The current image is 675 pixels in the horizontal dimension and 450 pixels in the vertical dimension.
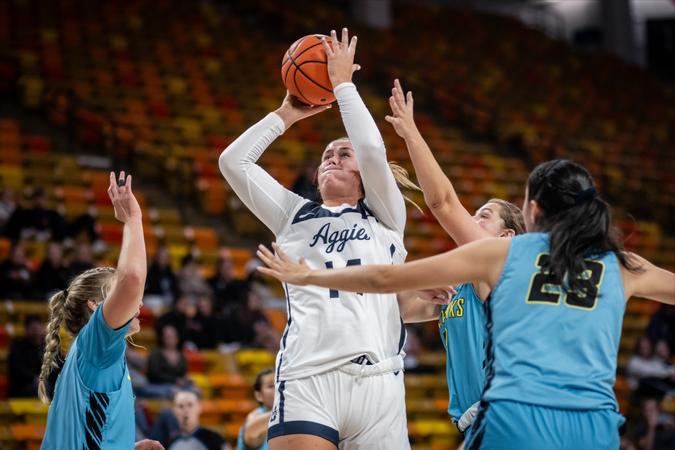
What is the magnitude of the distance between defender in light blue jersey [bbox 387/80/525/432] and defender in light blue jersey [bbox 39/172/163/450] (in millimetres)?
1148

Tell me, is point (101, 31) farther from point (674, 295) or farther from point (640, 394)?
point (674, 295)

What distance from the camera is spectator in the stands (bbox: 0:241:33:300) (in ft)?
30.9

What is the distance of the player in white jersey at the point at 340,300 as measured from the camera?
3744 mm

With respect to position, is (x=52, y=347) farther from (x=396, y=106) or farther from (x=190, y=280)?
(x=190, y=280)

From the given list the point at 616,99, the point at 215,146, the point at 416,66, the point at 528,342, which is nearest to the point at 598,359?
the point at 528,342

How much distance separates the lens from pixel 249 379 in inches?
378

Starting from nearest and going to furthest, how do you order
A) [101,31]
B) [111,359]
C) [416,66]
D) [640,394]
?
1. [111,359]
2. [640,394]
3. [101,31]
4. [416,66]

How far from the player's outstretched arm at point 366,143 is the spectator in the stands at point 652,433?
606 centimetres

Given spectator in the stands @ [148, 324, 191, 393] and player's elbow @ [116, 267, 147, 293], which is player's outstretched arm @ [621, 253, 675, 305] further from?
spectator in the stands @ [148, 324, 191, 393]

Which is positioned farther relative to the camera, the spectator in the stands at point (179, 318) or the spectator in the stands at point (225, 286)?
the spectator in the stands at point (225, 286)

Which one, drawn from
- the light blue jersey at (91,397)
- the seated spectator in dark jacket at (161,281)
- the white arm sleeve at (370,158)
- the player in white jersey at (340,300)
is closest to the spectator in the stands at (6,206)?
the seated spectator in dark jacket at (161,281)

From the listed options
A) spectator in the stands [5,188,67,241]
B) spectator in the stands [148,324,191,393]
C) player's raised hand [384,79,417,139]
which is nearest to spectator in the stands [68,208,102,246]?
spectator in the stands [5,188,67,241]

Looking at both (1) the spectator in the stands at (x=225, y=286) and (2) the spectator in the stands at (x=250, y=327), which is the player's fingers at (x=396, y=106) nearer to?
(2) the spectator in the stands at (x=250, y=327)

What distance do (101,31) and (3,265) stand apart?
794cm
